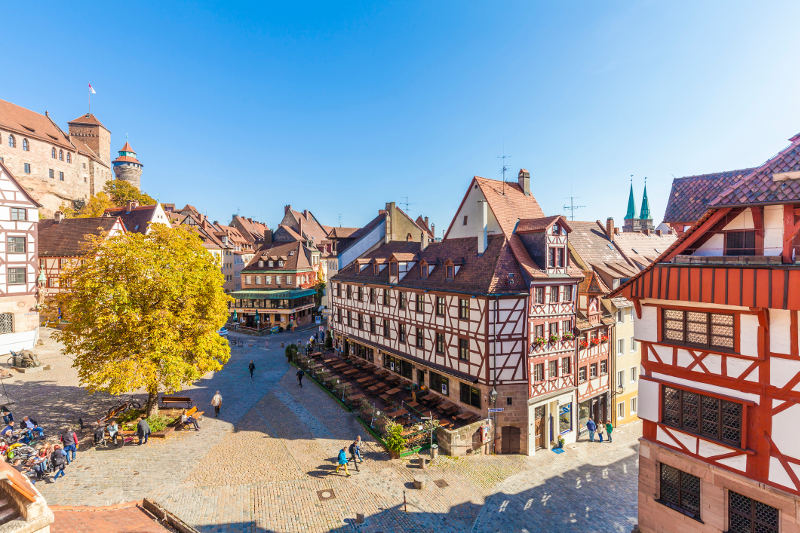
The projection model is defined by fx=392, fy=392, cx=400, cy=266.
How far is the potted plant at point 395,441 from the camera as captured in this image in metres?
18.7

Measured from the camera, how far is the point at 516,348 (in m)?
21.8

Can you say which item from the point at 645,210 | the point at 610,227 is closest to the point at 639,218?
the point at 645,210

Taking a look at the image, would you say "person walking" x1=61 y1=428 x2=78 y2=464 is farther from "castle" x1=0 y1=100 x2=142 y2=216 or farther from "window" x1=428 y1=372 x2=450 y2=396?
"castle" x1=0 y1=100 x2=142 y2=216

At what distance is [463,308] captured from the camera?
76.0ft

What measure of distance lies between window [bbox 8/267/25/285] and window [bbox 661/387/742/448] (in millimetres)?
41474

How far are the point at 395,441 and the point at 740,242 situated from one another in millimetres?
15340

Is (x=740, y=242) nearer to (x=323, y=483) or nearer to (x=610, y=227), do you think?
(x=323, y=483)

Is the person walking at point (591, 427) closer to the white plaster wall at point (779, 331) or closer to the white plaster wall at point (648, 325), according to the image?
the white plaster wall at point (648, 325)

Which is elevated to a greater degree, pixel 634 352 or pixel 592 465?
pixel 634 352

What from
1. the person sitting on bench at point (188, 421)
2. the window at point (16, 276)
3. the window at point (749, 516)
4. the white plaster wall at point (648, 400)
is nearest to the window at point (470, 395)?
the white plaster wall at point (648, 400)

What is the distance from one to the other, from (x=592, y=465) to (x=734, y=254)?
1596cm

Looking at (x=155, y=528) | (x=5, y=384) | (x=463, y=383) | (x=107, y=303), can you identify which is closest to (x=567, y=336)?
(x=463, y=383)

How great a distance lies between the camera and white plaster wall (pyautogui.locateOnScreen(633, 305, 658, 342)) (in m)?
11.4

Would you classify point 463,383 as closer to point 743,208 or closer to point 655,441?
point 655,441
